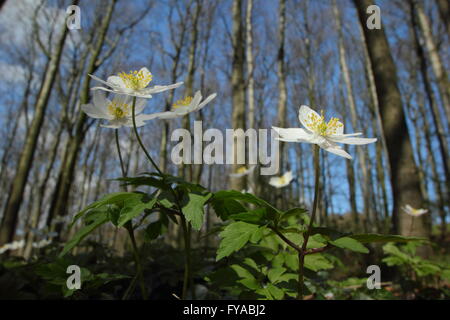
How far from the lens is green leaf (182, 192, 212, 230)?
Answer: 71 cm

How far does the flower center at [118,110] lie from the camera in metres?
1.02

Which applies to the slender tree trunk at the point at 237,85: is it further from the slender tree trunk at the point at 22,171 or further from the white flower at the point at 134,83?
the white flower at the point at 134,83

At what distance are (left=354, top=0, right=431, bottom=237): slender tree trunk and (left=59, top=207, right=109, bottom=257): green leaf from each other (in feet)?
9.79

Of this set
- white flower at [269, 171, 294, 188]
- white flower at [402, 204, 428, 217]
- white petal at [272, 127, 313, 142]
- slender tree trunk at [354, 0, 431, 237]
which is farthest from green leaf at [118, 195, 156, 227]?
slender tree trunk at [354, 0, 431, 237]

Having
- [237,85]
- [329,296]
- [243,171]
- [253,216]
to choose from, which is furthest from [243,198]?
[237,85]

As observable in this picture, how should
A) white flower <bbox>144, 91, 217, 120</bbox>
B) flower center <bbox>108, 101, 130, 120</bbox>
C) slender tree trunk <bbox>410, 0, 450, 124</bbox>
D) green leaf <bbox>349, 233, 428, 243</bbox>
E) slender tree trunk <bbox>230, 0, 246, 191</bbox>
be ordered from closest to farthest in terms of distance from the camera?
green leaf <bbox>349, 233, 428, 243</bbox> → white flower <bbox>144, 91, 217, 120</bbox> → flower center <bbox>108, 101, 130, 120</bbox> → slender tree trunk <bbox>230, 0, 246, 191</bbox> → slender tree trunk <bbox>410, 0, 450, 124</bbox>

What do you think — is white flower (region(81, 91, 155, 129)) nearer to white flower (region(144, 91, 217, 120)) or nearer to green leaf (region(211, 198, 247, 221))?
white flower (region(144, 91, 217, 120))

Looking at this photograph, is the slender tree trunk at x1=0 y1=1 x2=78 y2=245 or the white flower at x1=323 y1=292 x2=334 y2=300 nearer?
the white flower at x1=323 y1=292 x2=334 y2=300

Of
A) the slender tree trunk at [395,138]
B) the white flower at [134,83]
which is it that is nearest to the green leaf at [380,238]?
the white flower at [134,83]

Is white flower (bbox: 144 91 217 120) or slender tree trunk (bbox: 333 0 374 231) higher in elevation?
slender tree trunk (bbox: 333 0 374 231)

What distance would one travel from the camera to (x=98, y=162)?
1909 centimetres

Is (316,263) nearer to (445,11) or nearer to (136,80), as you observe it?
(136,80)

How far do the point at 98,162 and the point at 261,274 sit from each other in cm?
1976

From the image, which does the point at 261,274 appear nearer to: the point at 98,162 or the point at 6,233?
the point at 6,233
